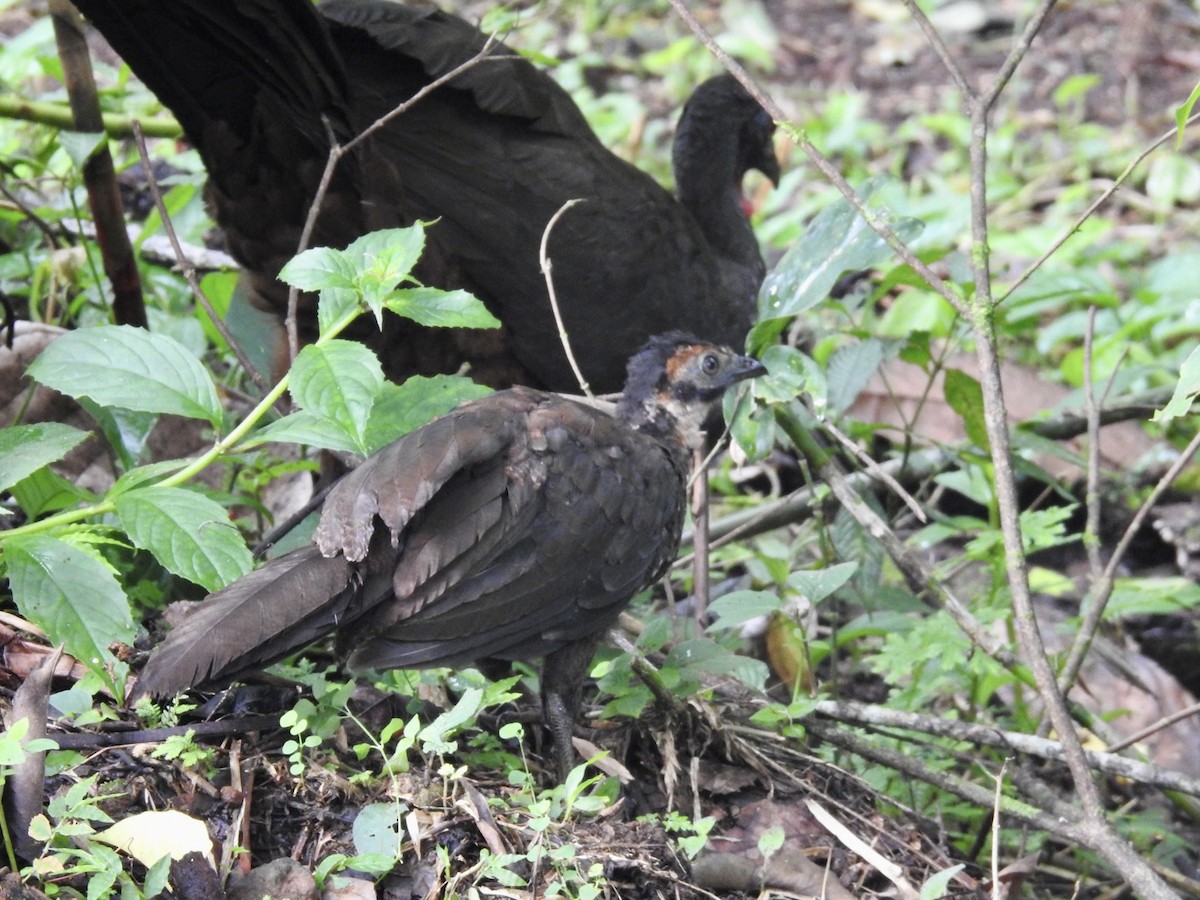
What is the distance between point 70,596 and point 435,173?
237 cm

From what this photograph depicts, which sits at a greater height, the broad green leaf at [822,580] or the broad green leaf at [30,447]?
the broad green leaf at [30,447]

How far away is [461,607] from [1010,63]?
1.44 metres

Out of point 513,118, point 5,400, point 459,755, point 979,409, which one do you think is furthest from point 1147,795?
point 5,400

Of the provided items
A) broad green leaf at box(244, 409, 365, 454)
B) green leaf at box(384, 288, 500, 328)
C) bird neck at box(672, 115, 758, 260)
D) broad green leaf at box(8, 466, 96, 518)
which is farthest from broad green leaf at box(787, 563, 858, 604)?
bird neck at box(672, 115, 758, 260)

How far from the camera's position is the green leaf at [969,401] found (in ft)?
12.2

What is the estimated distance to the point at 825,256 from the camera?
334cm

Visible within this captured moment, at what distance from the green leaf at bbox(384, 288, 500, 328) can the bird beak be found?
36.3 inches

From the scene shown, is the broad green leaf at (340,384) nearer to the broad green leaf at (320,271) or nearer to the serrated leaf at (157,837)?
the broad green leaf at (320,271)

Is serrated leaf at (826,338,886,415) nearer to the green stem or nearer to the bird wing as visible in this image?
the bird wing

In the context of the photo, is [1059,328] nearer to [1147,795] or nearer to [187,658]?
[1147,795]

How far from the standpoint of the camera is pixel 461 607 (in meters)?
2.70

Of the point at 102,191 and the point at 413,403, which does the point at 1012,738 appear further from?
the point at 102,191

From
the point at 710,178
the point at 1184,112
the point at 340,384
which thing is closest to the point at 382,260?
the point at 340,384

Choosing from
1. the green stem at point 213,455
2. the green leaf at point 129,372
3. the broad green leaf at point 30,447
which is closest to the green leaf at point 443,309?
the green stem at point 213,455
